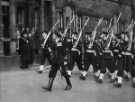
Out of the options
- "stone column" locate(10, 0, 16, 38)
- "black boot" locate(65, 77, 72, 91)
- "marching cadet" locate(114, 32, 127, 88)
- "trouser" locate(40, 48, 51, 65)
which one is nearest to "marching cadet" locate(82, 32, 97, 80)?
"black boot" locate(65, 77, 72, 91)

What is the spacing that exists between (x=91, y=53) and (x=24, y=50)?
132cm

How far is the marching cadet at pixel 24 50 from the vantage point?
401 cm

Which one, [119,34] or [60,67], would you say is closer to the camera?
[60,67]

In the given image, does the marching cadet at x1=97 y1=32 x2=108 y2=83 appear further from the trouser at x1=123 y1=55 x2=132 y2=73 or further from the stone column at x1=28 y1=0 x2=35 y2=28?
the stone column at x1=28 y1=0 x2=35 y2=28

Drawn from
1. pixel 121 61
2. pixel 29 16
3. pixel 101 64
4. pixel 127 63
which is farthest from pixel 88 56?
pixel 29 16

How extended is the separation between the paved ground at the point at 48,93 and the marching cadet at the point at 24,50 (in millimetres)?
116

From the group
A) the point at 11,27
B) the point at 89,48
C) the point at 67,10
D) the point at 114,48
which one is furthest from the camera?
the point at 114,48

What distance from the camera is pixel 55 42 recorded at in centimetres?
439

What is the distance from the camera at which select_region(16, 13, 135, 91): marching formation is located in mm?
4406

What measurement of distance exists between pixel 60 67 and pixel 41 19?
3.14ft

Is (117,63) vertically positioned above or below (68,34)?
below

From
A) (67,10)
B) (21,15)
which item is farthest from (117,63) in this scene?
(21,15)

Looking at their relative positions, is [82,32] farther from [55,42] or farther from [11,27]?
[11,27]

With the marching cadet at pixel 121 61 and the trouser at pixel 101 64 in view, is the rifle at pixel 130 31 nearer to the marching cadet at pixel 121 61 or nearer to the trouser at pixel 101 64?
the marching cadet at pixel 121 61
